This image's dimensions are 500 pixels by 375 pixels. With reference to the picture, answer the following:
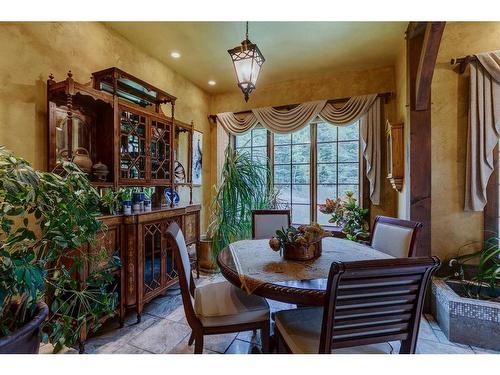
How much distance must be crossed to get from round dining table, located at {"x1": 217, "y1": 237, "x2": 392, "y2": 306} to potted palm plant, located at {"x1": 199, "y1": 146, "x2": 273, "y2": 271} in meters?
1.33

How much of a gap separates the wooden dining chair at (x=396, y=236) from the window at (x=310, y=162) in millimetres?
1337

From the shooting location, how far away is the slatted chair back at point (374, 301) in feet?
3.26

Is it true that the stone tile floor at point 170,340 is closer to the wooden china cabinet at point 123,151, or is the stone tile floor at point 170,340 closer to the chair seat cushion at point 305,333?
the wooden china cabinet at point 123,151

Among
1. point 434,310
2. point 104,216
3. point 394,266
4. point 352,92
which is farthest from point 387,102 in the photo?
point 104,216

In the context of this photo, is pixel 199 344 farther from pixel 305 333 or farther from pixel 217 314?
pixel 305 333

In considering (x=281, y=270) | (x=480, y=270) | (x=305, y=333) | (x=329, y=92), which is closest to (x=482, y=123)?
(x=480, y=270)

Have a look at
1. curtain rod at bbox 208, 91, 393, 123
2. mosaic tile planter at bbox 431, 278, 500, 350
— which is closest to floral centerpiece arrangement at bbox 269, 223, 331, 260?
mosaic tile planter at bbox 431, 278, 500, 350

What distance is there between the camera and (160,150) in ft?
8.95

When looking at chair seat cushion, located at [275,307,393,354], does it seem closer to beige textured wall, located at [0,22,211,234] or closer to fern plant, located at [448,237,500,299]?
fern plant, located at [448,237,500,299]

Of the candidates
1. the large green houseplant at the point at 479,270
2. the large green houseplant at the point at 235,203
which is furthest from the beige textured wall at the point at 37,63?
the large green houseplant at the point at 479,270

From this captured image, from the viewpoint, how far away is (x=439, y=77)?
2.35 m

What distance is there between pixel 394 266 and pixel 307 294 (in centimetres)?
43

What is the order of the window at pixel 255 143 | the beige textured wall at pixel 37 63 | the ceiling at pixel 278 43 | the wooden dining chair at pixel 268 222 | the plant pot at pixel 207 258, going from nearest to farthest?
the beige textured wall at pixel 37 63 → the ceiling at pixel 278 43 → the wooden dining chair at pixel 268 222 → the plant pot at pixel 207 258 → the window at pixel 255 143
